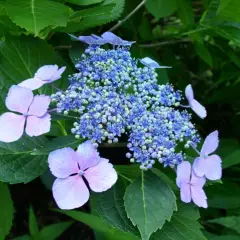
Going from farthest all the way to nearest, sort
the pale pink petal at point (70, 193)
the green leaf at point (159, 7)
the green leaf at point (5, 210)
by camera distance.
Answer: the green leaf at point (159, 7) < the green leaf at point (5, 210) < the pale pink petal at point (70, 193)

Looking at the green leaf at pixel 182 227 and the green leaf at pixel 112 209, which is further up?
the green leaf at pixel 112 209

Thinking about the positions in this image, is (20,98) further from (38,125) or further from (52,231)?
(52,231)

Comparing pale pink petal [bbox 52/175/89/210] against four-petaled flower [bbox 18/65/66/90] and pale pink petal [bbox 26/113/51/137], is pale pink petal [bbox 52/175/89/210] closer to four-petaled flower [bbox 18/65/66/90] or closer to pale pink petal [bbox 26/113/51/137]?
pale pink petal [bbox 26/113/51/137]

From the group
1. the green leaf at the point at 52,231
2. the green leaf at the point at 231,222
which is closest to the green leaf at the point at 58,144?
the green leaf at the point at 231,222

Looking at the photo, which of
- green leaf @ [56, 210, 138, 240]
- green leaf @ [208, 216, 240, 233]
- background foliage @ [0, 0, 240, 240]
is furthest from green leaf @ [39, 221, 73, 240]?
green leaf @ [208, 216, 240, 233]

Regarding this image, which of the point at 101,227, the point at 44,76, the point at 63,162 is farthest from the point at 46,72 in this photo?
the point at 101,227

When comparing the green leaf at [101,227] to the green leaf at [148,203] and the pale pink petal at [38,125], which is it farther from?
the pale pink petal at [38,125]
